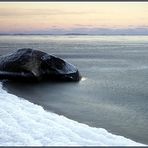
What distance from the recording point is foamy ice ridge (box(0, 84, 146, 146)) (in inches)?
378

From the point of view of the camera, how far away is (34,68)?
72.2 feet

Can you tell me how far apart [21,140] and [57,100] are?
21.9ft

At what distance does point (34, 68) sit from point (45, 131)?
11746 mm

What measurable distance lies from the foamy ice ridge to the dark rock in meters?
8.58

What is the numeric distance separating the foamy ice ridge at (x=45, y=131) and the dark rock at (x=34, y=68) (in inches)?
338

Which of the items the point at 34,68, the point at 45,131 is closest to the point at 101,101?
the point at 45,131

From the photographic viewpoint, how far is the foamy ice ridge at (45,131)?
961 cm

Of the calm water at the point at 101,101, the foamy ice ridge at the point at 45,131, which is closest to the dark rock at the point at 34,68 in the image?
the calm water at the point at 101,101

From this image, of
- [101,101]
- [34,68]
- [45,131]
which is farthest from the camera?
[34,68]

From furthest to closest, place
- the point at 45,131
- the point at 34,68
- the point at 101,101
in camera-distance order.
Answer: the point at 34,68
the point at 101,101
the point at 45,131

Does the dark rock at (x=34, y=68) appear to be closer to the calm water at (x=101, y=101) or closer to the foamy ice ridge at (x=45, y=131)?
the calm water at (x=101, y=101)

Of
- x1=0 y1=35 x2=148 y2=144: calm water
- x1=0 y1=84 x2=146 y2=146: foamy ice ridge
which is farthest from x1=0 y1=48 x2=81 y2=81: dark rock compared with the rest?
x1=0 y1=84 x2=146 y2=146: foamy ice ridge

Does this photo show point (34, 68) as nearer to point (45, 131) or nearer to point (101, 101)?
point (101, 101)

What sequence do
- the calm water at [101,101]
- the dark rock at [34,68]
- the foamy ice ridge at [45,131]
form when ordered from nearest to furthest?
the foamy ice ridge at [45,131] < the calm water at [101,101] < the dark rock at [34,68]
